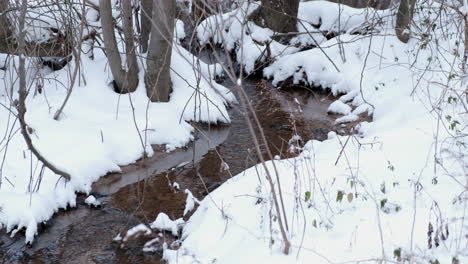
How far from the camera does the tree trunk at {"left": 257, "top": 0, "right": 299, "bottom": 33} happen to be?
1060cm

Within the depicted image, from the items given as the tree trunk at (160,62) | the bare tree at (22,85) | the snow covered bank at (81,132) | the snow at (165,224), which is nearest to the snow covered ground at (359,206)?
the snow at (165,224)

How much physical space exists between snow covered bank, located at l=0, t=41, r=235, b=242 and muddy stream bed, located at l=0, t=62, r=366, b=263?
14 cm

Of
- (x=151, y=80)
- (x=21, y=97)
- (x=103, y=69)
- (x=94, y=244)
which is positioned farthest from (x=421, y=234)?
(x=103, y=69)

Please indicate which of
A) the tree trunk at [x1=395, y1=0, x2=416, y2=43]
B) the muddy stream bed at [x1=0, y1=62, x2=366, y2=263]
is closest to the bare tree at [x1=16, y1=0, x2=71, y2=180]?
the muddy stream bed at [x1=0, y1=62, x2=366, y2=263]

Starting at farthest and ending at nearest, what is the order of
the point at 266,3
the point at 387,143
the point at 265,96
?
the point at 266,3 < the point at 265,96 < the point at 387,143

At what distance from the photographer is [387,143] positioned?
17.2 ft

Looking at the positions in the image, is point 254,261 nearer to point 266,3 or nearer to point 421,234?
point 421,234

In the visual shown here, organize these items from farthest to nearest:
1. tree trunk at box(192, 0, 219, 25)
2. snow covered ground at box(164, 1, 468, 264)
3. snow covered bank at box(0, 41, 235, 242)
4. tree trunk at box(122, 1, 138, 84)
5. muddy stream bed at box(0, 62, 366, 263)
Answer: tree trunk at box(122, 1, 138, 84), snow covered bank at box(0, 41, 235, 242), muddy stream bed at box(0, 62, 366, 263), snow covered ground at box(164, 1, 468, 264), tree trunk at box(192, 0, 219, 25)

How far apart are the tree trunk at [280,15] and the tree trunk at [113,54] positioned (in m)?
4.06

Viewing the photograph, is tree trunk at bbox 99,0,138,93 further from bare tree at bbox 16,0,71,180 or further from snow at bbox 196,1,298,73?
snow at bbox 196,1,298,73

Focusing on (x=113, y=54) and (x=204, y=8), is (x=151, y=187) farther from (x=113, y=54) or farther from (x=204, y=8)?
(x=204, y=8)

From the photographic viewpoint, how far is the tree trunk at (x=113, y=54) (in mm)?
6898

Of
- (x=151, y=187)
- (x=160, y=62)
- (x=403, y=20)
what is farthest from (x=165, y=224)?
(x=403, y=20)

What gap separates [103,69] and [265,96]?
8.97 feet
